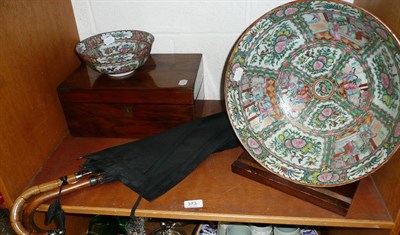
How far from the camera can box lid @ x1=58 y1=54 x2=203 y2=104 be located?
872mm

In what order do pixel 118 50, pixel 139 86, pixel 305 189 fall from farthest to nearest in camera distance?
pixel 118 50 → pixel 139 86 → pixel 305 189

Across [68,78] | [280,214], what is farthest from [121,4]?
[280,214]

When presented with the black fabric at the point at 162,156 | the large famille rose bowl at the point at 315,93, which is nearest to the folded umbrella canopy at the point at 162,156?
the black fabric at the point at 162,156

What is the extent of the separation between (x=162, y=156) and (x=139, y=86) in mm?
183

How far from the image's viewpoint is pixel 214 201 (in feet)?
2.55

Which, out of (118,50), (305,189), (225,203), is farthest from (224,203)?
(118,50)

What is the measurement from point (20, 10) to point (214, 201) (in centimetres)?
60

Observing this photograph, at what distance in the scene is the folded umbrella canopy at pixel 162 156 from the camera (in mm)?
813

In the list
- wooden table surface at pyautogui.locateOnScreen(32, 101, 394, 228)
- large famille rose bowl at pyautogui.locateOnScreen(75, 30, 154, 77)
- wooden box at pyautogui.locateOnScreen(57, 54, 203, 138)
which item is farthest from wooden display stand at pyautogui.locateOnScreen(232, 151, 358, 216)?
large famille rose bowl at pyautogui.locateOnScreen(75, 30, 154, 77)

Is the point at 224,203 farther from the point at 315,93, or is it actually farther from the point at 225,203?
the point at 315,93

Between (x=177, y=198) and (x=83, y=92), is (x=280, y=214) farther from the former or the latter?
(x=83, y=92)

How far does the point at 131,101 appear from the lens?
2.92 feet

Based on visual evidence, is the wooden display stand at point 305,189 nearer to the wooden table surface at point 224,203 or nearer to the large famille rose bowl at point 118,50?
the wooden table surface at point 224,203

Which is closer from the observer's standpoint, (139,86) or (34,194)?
(34,194)
